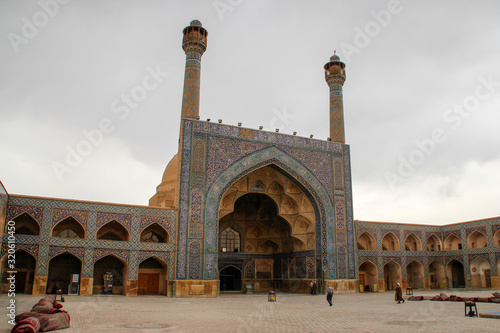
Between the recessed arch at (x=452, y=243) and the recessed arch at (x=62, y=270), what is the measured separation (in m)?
18.6

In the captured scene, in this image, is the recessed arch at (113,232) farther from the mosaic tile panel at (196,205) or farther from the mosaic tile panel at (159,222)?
the mosaic tile panel at (196,205)

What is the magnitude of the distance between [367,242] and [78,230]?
549 inches

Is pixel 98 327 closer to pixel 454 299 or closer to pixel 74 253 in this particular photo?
pixel 74 253

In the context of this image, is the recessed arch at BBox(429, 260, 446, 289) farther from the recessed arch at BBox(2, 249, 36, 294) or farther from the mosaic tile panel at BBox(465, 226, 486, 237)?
the recessed arch at BBox(2, 249, 36, 294)

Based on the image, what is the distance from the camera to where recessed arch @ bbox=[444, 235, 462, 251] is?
23.1 m

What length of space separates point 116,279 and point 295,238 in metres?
8.46

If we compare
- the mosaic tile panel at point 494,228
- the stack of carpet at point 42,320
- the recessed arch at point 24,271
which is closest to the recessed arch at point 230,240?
the recessed arch at point 24,271

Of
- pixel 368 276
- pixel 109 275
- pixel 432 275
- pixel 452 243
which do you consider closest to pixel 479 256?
pixel 452 243

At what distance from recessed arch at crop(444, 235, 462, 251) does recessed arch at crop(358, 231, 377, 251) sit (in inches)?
185

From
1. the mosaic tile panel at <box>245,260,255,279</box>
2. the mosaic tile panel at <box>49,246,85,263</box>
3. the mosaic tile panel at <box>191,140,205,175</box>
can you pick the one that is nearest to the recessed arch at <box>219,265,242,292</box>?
the mosaic tile panel at <box>245,260,255,279</box>

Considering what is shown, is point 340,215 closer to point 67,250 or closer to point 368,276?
point 368,276

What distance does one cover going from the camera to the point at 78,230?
681 inches

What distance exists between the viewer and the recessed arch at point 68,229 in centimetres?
1688

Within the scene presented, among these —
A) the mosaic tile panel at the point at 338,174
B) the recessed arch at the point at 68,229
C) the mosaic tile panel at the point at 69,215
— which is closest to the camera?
the mosaic tile panel at the point at 69,215
